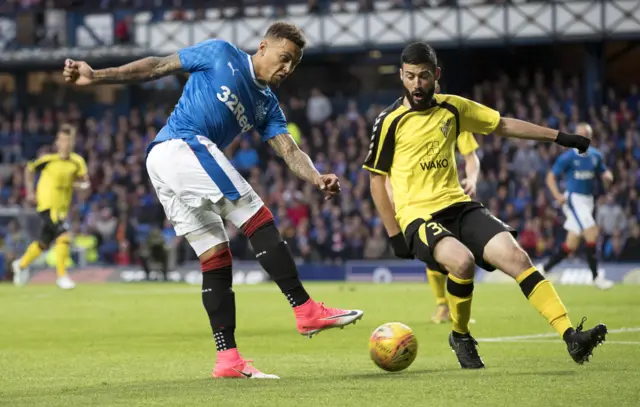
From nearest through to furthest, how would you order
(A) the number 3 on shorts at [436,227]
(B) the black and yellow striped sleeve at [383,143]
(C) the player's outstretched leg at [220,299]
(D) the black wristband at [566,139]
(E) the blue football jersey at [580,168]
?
1. (C) the player's outstretched leg at [220,299]
2. (A) the number 3 on shorts at [436,227]
3. (D) the black wristband at [566,139]
4. (B) the black and yellow striped sleeve at [383,143]
5. (E) the blue football jersey at [580,168]

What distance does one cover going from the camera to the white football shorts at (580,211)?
67.1 ft

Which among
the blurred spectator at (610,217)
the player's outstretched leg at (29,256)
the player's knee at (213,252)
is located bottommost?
the blurred spectator at (610,217)

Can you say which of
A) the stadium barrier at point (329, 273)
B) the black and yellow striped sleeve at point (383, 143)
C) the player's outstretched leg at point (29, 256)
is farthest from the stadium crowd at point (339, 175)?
the black and yellow striped sleeve at point (383, 143)

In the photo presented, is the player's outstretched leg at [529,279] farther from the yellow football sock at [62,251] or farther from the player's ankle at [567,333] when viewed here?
the yellow football sock at [62,251]

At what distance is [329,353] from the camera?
33.1 ft

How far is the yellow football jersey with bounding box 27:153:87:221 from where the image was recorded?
21.8 m

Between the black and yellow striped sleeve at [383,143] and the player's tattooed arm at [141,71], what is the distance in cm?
150

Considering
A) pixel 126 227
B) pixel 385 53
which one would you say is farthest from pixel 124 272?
pixel 385 53

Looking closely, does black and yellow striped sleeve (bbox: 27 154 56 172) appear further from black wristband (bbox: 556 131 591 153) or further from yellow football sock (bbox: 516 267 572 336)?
yellow football sock (bbox: 516 267 572 336)

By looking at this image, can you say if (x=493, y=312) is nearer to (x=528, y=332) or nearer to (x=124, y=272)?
(x=528, y=332)

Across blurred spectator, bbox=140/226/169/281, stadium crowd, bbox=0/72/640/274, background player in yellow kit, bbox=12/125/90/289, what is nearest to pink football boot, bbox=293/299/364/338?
background player in yellow kit, bbox=12/125/90/289

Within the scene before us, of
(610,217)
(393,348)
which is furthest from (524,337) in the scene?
(610,217)

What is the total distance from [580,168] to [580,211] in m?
0.70

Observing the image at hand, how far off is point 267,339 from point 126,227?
64.1ft
